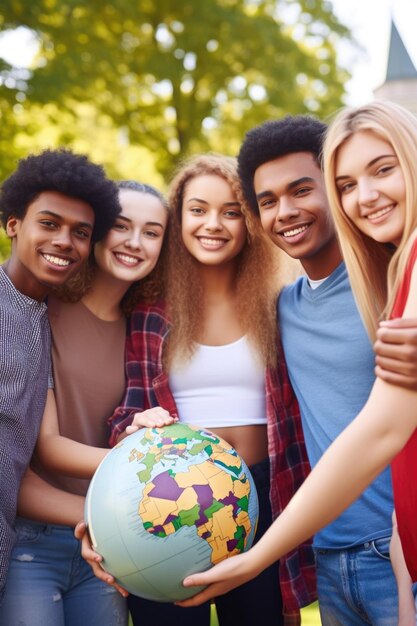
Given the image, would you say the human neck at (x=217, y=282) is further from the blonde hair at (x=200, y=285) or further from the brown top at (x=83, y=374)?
the brown top at (x=83, y=374)

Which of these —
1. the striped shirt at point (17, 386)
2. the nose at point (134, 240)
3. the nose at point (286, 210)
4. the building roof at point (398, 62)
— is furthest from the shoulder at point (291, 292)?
the building roof at point (398, 62)

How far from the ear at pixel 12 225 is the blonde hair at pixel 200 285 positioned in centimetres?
107

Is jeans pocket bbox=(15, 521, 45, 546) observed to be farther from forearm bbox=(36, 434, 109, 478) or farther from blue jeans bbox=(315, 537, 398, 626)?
blue jeans bbox=(315, 537, 398, 626)

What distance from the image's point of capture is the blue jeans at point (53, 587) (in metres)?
3.62

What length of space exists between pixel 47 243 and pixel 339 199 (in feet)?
5.22

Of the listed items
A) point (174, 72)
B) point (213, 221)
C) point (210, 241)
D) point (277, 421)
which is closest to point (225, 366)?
point (277, 421)

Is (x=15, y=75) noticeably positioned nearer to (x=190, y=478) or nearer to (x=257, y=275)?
(x=257, y=275)

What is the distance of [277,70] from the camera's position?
15.2 metres

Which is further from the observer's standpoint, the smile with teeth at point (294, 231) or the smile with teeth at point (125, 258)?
the smile with teeth at point (125, 258)

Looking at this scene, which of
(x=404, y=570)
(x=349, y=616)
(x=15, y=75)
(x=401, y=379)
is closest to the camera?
(x=401, y=379)

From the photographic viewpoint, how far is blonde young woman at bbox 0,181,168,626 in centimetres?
374

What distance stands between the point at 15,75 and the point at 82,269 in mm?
7666

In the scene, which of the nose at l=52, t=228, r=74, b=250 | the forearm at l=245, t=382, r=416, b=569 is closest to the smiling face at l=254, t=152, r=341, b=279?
the nose at l=52, t=228, r=74, b=250

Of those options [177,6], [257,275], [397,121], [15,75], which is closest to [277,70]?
[177,6]
